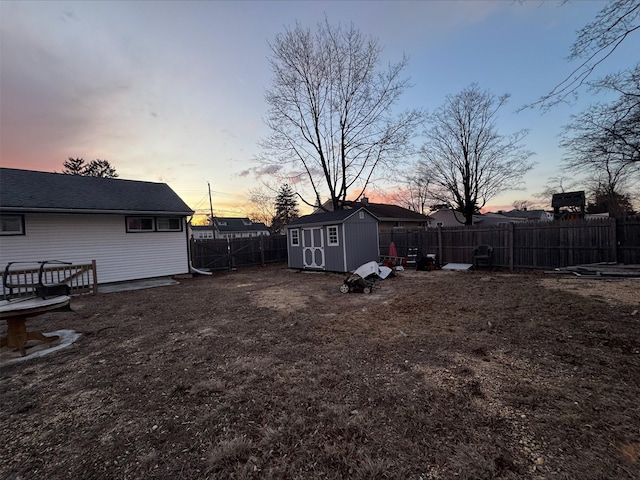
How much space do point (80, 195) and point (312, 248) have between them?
9138 mm

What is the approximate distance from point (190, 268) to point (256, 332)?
9.13 m

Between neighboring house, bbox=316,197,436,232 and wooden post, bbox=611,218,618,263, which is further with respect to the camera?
neighboring house, bbox=316,197,436,232

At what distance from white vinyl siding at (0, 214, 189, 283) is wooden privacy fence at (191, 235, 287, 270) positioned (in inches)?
69.8

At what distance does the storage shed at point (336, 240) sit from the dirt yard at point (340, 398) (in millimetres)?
6066

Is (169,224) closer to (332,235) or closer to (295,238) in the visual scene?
(295,238)

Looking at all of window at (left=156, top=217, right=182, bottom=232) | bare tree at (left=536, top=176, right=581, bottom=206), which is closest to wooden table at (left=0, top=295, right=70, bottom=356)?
window at (left=156, top=217, right=182, bottom=232)

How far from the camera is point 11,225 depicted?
8.45 m

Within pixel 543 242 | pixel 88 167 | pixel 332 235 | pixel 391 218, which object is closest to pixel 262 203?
pixel 391 218

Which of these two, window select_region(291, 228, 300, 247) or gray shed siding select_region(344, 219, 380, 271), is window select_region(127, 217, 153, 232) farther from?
gray shed siding select_region(344, 219, 380, 271)

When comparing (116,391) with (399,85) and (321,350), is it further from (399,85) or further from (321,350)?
(399,85)

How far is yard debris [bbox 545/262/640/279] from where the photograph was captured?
7.41 m

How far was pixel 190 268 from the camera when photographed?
40.4 feet

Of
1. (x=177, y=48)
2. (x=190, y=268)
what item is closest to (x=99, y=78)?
(x=177, y=48)

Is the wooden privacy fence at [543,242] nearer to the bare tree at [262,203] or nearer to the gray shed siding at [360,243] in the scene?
the gray shed siding at [360,243]
